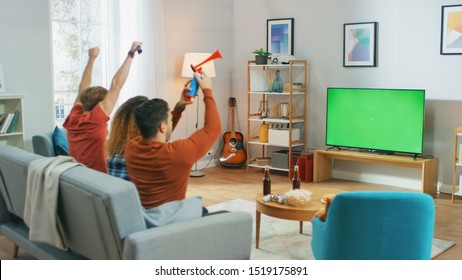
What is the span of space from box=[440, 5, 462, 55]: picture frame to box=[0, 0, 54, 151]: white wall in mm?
3983

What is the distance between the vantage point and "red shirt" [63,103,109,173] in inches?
158

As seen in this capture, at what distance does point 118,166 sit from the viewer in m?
3.55

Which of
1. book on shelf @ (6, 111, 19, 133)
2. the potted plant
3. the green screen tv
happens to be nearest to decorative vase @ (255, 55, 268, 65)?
the potted plant

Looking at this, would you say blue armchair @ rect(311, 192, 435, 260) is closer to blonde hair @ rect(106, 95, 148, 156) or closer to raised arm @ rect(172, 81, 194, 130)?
raised arm @ rect(172, 81, 194, 130)

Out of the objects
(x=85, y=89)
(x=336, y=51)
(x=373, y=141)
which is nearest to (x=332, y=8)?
(x=336, y=51)

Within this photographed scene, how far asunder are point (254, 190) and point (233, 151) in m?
1.41

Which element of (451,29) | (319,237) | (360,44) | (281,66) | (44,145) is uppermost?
(451,29)

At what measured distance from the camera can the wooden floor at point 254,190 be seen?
474 cm

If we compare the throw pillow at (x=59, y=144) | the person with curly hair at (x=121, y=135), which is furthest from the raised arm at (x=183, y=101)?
the throw pillow at (x=59, y=144)

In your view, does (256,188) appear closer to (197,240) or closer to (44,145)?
(44,145)

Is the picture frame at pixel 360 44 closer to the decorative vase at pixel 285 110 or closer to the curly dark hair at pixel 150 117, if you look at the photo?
the decorative vase at pixel 285 110

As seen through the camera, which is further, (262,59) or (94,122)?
(262,59)

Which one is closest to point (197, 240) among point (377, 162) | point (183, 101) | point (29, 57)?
point (183, 101)

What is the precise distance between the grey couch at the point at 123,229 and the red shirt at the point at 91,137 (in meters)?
0.77
